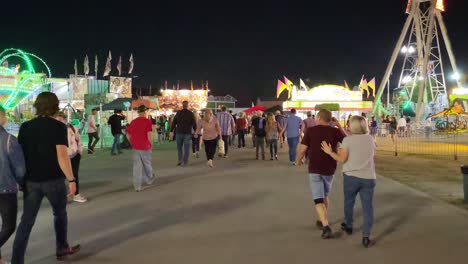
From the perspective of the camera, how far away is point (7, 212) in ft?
15.5

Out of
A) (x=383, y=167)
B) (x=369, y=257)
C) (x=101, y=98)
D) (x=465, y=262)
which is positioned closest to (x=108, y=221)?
(x=369, y=257)

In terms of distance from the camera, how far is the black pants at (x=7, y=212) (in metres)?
4.69

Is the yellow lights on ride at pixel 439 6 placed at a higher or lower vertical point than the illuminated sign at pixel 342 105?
higher

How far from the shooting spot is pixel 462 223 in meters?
6.93

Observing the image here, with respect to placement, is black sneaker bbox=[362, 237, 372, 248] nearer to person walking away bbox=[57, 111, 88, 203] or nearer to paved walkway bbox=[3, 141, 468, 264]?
paved walkway bbox=[3, 141, 468, 264]

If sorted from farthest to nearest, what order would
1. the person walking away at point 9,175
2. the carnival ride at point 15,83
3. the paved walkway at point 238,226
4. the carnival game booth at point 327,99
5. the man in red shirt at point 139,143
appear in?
1. the carnival game booth at point 327,99
2. the carnival ride at point 15,83
3. the man in red shirt at point 139,143
4. the paved walkway at point 238,226
5. the person walking away at point 9,175

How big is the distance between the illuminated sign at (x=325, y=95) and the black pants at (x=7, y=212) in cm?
4227

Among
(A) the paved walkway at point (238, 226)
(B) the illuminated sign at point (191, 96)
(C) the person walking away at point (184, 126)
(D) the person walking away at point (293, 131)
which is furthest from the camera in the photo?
(B) the illuminated sign at point (191, 96)

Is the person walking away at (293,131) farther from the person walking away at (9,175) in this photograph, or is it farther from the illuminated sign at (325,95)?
the illuminated sign at (325,95)

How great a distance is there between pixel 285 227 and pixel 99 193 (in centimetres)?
456

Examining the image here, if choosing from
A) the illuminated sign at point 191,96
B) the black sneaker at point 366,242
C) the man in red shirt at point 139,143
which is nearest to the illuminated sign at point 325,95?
the illuminated sign at point 191,96

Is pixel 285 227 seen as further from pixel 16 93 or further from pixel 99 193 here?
pixel 16 93

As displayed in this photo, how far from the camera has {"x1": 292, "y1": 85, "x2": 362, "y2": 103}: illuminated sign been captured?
151 feet

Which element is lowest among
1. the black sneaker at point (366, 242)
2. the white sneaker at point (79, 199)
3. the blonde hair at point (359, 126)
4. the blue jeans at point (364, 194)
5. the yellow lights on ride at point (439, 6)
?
the black sneaker at point (366, 242)
